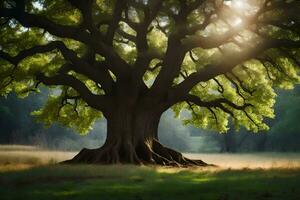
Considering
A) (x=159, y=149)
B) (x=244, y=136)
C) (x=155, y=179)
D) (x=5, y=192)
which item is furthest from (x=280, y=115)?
(x=5, y=192)

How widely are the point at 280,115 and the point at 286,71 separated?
2247 inches

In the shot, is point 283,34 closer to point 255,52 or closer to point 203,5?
point 255,52

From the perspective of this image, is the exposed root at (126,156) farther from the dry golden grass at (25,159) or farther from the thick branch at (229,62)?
the thick branch at (229,62)

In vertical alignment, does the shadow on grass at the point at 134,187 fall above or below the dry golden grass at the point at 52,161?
below

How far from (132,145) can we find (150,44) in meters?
9.49

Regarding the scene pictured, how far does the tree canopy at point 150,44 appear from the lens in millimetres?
26109

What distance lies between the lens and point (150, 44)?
35.0 m

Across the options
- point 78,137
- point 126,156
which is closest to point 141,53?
point 126,156

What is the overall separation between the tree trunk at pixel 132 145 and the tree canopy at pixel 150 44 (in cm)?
91

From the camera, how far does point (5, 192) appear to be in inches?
535

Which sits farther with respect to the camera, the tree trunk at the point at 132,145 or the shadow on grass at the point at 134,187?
the tree trunk at the point at 132,145

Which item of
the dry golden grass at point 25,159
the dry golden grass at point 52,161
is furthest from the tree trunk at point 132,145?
the dry golden grass at point 52,161

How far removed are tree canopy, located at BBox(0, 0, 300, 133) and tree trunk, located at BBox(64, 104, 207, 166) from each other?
35.7 inches

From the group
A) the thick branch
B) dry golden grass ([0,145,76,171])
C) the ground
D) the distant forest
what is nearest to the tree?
the thick branch
